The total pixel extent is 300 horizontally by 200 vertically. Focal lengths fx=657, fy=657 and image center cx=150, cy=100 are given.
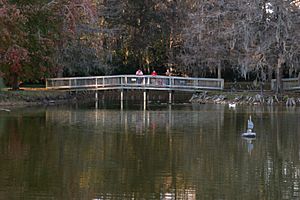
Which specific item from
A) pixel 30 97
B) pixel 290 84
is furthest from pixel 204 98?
pixel 30 97

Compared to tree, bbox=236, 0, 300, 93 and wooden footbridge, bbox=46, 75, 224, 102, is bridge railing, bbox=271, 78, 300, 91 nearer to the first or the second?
tree, bbox=236, 0, 300, 93

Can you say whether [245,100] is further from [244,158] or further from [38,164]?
[38,164]

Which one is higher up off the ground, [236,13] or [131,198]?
[236,13]

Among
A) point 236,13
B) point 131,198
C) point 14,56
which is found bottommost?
point 131,198

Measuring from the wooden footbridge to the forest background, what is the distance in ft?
4.78

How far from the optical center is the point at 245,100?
38969mm

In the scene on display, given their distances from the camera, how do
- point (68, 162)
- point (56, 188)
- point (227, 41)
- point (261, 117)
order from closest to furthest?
point (56, 188) < point (68, 162) < point (261, 117) < point (227, 41)

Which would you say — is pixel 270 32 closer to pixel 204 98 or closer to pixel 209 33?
pixel 209 33

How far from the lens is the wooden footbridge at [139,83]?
139ft

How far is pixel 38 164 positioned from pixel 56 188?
8.99 feet

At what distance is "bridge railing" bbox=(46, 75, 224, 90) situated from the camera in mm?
42312

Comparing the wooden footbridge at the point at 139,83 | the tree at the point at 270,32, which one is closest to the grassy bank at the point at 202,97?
the wooden footbridge at the point at 139,83

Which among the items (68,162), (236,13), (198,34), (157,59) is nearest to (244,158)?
(68,162)

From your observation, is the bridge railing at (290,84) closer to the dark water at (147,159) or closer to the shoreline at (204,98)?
the shoreline at (204,98)
